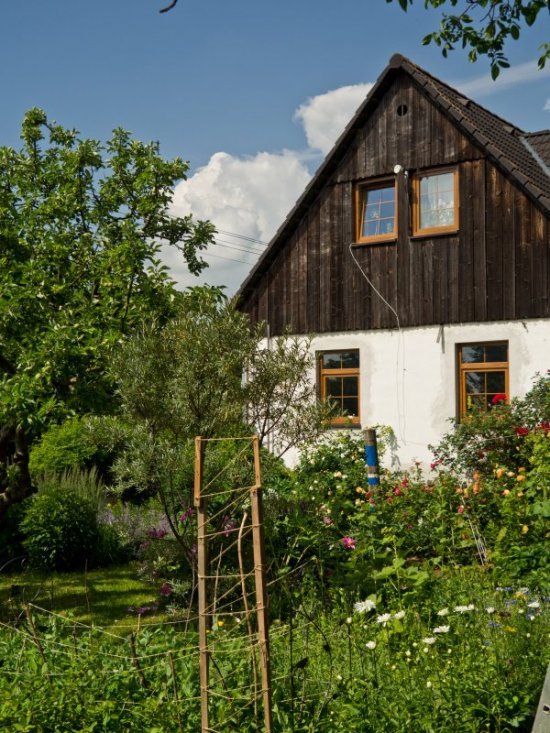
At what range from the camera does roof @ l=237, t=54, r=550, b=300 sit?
515 inches

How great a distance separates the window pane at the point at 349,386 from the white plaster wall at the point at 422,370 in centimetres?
26

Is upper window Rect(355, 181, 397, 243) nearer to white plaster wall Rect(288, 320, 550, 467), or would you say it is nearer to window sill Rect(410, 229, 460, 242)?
window sill Rect(410, 229, 460, 242)

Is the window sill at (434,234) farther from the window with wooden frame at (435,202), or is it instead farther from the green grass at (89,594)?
the green grass at (89,594)

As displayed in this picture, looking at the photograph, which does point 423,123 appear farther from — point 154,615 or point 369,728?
point 369,728

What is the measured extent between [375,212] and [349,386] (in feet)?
9.95

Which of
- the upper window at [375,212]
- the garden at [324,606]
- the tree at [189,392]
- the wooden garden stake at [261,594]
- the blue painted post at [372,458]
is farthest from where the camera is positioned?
the upper window at [375,212]

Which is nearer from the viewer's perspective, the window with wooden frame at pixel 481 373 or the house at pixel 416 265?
the house at pixel 416 265

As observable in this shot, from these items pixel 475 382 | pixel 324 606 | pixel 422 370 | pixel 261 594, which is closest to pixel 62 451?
pixel 422 370

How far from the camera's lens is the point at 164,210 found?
30.0ft

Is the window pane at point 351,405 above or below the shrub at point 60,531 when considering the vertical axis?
above

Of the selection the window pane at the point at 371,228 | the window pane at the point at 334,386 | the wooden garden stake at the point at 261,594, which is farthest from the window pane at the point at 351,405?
the wooden garden stake at the point at 261,594

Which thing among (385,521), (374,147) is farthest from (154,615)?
(374,147)

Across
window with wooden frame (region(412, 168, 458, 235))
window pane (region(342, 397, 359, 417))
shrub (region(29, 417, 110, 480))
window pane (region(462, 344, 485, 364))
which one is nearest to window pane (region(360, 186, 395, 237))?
window with wooden frame (region(412, 168, 458, 235))

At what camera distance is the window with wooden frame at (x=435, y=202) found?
13883mm
